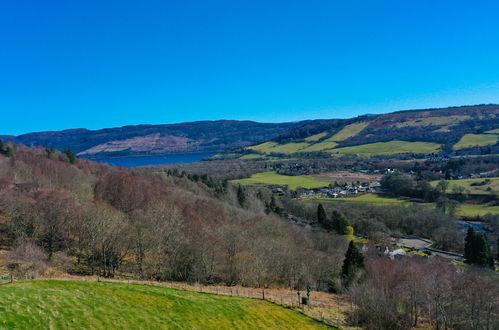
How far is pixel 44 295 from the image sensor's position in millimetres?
16859

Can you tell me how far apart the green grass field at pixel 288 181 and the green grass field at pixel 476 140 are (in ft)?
332

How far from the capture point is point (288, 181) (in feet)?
440

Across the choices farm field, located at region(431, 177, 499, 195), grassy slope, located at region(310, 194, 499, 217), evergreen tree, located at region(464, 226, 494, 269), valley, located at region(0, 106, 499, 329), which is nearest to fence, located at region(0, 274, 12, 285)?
valley, located at region(0, 106, 499, 329)

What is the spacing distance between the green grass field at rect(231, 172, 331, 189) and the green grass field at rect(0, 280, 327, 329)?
99.2 m

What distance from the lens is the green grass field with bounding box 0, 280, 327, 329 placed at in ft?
48.4

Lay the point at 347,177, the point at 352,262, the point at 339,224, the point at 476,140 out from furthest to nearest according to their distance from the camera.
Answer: the point at 476,140, the point at 347,177, the point at 339,224, the point at 352,262

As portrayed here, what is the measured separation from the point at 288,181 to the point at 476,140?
131556mm

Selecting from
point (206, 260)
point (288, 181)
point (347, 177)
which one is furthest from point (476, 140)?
point (206, 260)

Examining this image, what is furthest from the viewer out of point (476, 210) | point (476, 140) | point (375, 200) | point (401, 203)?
point (476, 140)

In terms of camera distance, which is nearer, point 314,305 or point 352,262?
point 314,305

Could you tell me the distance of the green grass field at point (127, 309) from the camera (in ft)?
48.4

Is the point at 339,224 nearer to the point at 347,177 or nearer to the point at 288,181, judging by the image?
the point at 288,181

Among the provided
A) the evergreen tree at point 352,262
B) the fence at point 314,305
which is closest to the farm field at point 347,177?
the evergreen tree at point 352,262

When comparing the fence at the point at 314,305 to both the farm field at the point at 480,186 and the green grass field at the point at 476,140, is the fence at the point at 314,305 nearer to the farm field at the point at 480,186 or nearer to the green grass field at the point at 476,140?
the farm field at the point at 480,186
